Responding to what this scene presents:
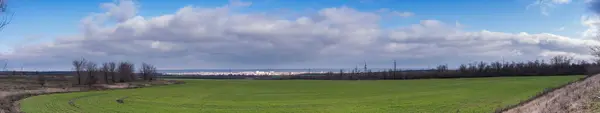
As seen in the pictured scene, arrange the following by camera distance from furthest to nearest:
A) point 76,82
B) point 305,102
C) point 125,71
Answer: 1. point 125,71
2. point 76,82
3. point 305,102

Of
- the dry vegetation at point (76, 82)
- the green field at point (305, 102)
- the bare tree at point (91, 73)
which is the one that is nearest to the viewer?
the green field at point (305, 102)

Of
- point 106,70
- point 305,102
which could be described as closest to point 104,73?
point 106,70

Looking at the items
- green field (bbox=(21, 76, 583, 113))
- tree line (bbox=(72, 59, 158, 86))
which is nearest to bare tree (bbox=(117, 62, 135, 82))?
tree line (bbox=(72, 59, 158, 86))

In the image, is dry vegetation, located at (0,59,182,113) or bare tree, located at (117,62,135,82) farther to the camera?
bare tree, located at (117,62,135,82)

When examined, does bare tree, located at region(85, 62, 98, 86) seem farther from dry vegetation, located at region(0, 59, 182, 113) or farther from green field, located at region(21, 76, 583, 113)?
green field, located at region(21, 76, 583, 113)

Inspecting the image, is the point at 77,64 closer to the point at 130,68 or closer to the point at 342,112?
the point at 130,68

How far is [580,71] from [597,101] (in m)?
171

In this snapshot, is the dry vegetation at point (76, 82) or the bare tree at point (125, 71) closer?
the dry vegetation at point (76, 82)

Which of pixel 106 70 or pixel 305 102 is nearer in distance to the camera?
pixel 305 102

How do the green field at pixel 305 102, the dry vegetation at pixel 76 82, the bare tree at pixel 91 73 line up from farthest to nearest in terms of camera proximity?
→ the bare tree at pixel 91 73
the dry vegetation at pixel 76 82
the green field at pixel 305 102

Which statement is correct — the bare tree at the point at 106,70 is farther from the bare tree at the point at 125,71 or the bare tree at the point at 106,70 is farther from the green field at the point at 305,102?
the green field at the point at 305,102

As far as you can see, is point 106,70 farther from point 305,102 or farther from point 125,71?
point 305,102

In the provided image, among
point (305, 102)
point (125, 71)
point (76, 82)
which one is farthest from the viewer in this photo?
point (125, 71)

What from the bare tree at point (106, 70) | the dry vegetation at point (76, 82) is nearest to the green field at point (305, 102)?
the dry vegetation at point (76, 82)
